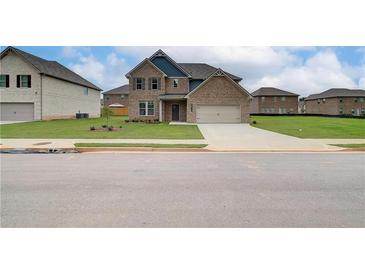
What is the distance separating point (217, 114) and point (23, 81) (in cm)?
2200

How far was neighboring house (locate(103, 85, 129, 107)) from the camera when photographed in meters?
67.8

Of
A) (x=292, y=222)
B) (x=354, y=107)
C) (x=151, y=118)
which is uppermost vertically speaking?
(x=354, y=107)

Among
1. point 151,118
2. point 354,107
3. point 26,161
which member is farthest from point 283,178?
point 354,107

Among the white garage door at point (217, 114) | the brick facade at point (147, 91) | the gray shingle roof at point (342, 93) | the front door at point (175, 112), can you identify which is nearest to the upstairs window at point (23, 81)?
the brick facade at point (147, 91)

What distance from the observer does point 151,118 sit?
33.3 m

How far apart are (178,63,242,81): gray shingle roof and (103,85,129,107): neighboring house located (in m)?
31.4

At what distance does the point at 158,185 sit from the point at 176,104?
27.9 meters

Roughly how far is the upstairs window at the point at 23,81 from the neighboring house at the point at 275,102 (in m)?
52.3

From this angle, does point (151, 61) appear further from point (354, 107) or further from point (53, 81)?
point (354, 107)

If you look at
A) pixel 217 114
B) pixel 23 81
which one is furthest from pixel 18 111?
pixel 217 114

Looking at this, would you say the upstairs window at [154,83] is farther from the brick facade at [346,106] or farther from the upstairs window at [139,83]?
the brick facade at [346,106]

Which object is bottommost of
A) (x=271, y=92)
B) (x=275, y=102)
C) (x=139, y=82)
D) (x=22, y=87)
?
(x=22, y=87)

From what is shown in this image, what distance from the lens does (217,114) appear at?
31.7 meters

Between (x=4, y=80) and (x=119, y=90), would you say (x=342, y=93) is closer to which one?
(x=119, y=90)
